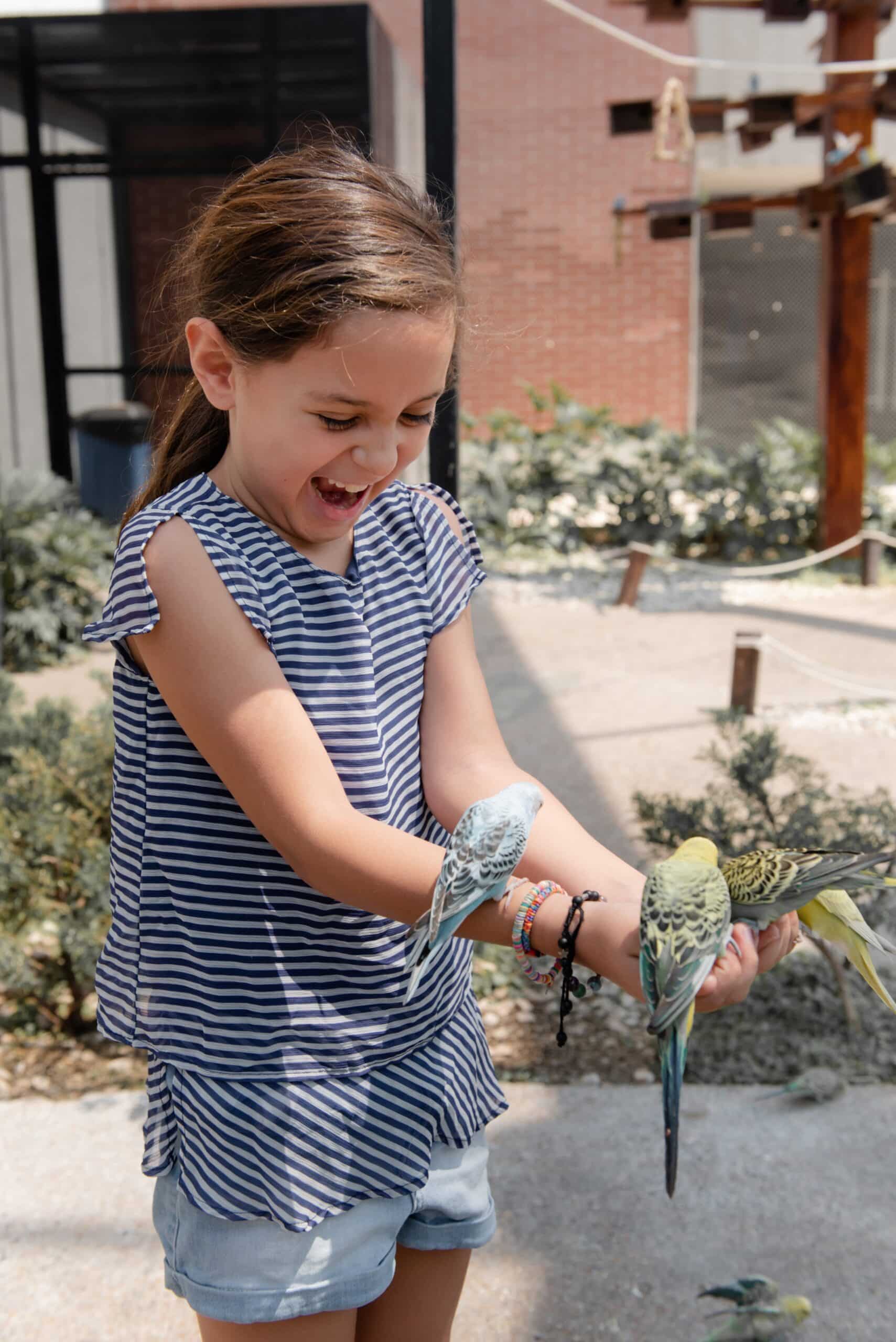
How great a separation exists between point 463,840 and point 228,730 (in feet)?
0.88

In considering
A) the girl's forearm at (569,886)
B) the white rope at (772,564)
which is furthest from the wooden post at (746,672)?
the girl's forearm at (569,886)

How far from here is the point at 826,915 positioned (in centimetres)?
117

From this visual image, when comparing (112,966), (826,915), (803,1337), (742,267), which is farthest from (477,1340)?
(742,267)

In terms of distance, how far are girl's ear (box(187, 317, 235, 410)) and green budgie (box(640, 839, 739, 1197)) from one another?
2.15ft

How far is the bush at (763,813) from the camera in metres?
3.16

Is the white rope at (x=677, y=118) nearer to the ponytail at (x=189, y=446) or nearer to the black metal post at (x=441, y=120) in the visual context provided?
the black metal post at (x=441, y=120)

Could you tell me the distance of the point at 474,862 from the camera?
3.52 feet

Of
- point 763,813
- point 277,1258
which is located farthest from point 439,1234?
point 763,813

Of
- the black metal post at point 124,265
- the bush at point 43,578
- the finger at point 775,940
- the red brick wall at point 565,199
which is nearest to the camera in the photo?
the finger at point 775,940

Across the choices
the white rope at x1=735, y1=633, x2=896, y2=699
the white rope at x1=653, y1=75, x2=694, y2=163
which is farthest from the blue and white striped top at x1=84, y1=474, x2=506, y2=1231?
the white rope at x1=653, y1=75, x2=694, y2=163

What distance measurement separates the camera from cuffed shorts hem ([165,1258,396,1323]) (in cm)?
126

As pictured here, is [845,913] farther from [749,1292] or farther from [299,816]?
[749,1292]

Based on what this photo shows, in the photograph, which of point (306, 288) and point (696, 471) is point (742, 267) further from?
A: point (306, 288)

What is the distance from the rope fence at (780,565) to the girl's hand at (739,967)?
6.33 metres
